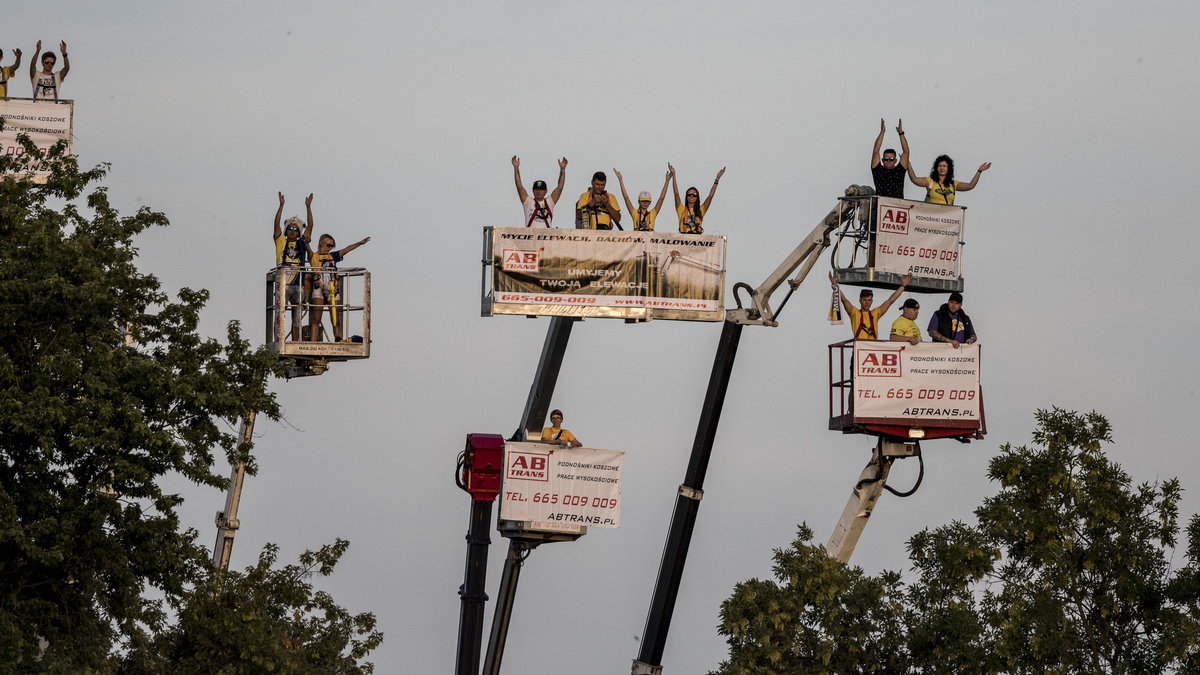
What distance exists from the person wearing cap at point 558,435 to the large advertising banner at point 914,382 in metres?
5.71

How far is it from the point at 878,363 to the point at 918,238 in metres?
2.76

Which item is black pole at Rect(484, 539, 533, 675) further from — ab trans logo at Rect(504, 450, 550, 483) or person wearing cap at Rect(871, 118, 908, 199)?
person wearing cap at Rect(871, 118, 908, 199)

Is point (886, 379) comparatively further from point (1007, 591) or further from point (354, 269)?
point (354, 269)

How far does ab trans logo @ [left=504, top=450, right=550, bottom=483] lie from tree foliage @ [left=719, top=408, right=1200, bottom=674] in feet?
15.3

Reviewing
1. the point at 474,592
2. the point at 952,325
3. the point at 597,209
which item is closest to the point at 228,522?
the point at 474,592

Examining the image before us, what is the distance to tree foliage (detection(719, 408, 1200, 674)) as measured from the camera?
1650 inches

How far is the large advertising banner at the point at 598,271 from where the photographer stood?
1823 inches

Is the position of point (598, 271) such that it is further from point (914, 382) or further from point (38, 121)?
point (38, 121)

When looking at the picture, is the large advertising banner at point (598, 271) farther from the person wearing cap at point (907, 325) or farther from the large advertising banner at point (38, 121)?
the large advertising banner at point (38, 121)

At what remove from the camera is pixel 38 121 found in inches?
2063

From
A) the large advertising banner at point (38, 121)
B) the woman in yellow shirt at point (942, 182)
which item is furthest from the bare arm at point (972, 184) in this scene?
the large advertising banner at point (38, 121)

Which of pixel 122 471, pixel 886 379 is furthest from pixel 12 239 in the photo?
pixel 886 379

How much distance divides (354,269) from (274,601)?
20.3 feet

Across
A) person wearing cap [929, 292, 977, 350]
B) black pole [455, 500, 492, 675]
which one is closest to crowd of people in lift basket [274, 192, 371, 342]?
black pole [455, 500, 492, 675]
